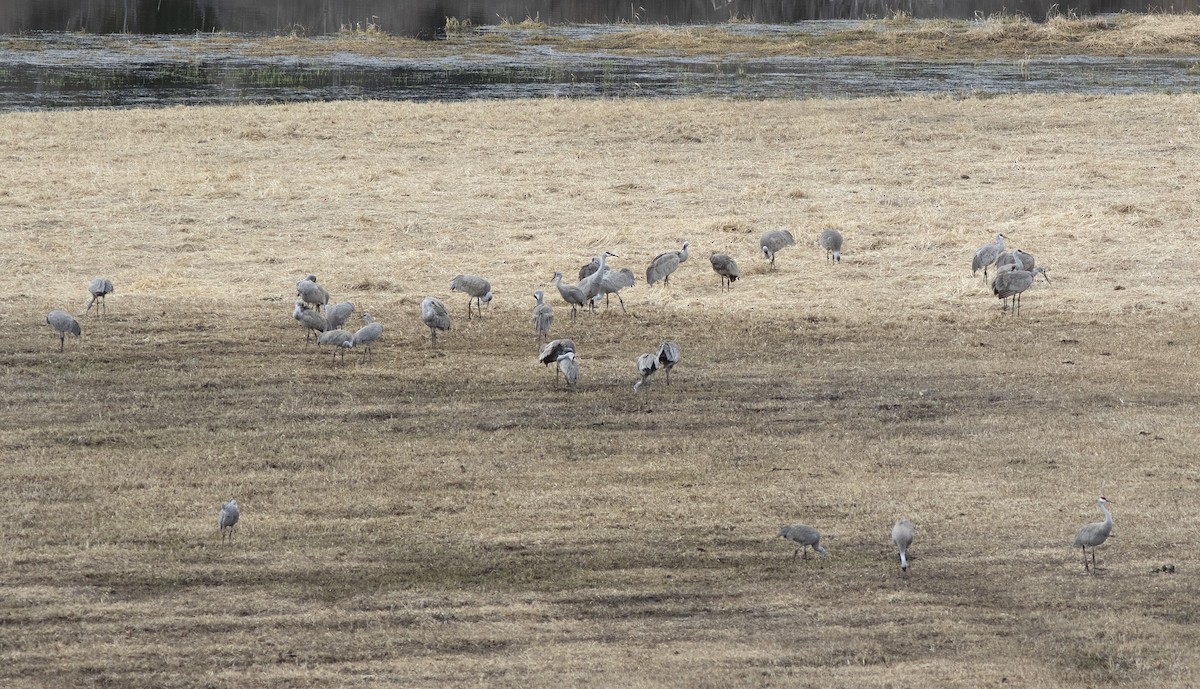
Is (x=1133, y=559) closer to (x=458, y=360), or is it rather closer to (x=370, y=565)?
(x=370, y=565)

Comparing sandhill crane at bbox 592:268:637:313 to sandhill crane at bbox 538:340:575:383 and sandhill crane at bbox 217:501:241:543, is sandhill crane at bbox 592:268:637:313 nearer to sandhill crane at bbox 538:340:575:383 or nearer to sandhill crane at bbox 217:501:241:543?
sandhill crane at bbox 538:340:575:383

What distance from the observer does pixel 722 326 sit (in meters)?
15.4

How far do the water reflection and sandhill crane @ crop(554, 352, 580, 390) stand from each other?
44561 millimetres

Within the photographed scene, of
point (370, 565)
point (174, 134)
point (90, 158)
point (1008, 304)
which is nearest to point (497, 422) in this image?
point (370, 565)

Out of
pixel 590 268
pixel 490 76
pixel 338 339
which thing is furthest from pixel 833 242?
pixel 490 76

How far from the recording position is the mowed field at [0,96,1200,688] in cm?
804

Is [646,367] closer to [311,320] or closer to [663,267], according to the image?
[311,320]

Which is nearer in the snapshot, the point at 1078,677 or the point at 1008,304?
the point at 1078,677

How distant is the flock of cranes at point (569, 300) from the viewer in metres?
12.9

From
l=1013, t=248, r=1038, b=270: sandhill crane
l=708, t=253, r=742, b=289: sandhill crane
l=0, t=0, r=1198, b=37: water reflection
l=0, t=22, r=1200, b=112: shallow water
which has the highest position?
l=0, t=0, r=1198, b=37: water reflection

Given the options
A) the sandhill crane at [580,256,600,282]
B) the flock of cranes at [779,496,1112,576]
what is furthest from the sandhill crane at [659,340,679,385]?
the flock of cranes at [779,496,1112,576]

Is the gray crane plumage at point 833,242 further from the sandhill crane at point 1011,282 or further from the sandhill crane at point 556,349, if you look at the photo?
the sandhill crane at point 556,349

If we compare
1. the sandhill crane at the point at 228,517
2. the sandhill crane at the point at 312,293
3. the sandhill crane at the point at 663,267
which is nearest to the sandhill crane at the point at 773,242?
the sandhill crane at the point at 663,267

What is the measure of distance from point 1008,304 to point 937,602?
27.9 ft
